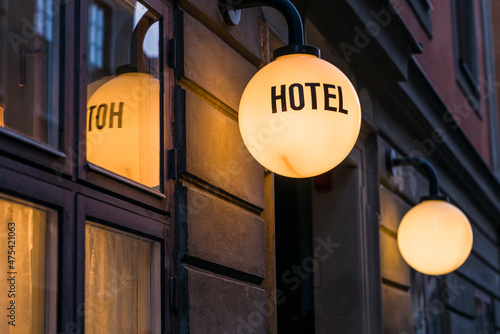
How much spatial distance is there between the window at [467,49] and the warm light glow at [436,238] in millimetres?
5560

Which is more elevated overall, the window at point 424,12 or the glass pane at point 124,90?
the window at point 424,12

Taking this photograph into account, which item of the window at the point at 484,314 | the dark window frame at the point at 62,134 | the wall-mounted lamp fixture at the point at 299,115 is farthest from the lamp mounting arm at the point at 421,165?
the window at the point at 484,314

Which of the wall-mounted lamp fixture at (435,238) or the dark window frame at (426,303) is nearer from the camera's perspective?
the wall-mounted lamp fixture at (435,238)

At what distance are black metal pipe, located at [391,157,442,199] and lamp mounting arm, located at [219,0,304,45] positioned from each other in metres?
3.02

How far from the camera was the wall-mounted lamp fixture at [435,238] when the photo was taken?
646cm

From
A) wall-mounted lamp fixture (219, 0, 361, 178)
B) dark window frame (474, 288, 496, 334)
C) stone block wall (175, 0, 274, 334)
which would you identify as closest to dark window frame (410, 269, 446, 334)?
dark window frame (474, 288, 496, 334)

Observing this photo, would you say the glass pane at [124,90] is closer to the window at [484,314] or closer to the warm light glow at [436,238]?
the warm light glow at [436,238]

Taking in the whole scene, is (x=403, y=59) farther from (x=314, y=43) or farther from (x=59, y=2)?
(x=59, y=2)

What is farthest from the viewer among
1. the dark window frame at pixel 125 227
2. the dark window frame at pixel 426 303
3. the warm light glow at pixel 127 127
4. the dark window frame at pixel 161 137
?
the dark window frame at pixel 426 303

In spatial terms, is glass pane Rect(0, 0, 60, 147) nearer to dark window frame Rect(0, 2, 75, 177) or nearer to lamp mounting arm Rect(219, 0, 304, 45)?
dark window frame Rect(0, 2, 75, 177)

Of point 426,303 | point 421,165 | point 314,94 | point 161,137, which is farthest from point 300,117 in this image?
point 426,303

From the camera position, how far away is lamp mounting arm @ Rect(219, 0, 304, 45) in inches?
154

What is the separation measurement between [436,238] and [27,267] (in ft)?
13.7

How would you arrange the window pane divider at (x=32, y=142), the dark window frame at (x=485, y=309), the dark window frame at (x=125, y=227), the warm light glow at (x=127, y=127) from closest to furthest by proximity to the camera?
the window pane divider at (x=32, y=142), the dark window frame at (x=125, y=227), the warm light glow at (x=127, y=127), the dark window frame at (x=485, y=309)
